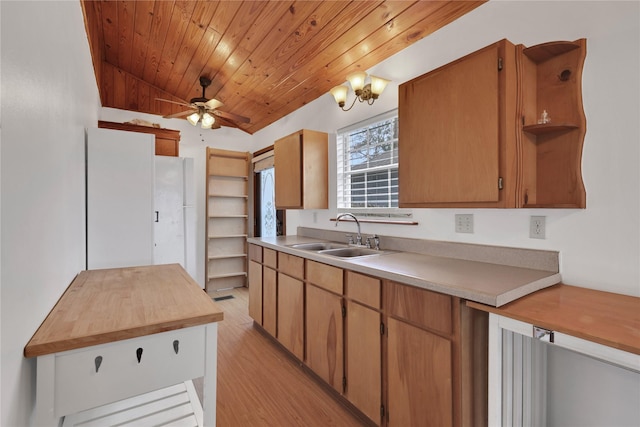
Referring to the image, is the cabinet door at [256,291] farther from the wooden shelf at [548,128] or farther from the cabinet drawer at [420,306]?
the wooden shelf at [548,128]

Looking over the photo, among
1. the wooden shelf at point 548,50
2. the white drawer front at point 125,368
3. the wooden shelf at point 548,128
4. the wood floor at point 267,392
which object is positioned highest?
the wooden shelf at point 548,50

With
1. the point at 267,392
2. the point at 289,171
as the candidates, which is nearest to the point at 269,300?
the point at 267,392

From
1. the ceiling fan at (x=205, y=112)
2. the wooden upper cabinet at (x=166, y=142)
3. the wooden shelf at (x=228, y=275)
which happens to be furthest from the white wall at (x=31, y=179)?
the wooden shelf at (x=228, y=275)

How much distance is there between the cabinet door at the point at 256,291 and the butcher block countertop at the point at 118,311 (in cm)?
140

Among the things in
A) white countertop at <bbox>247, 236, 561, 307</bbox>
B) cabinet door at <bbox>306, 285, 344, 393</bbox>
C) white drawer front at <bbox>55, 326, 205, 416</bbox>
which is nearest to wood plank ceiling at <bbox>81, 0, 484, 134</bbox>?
white countertop at <bbox>247, 236, 561, 307</bbox>

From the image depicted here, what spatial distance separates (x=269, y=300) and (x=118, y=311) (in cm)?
182

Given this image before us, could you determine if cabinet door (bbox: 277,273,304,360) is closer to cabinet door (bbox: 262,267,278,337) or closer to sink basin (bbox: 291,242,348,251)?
cabinet door (bbox: 262,267,278,337)

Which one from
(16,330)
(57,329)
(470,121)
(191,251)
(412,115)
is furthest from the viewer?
(191,251)

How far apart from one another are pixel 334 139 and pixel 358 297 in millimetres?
1864

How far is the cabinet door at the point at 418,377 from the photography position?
1.36m

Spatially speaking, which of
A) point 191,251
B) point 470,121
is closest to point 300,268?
point 470,121

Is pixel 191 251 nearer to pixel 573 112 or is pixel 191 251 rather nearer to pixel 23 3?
pixel 23 3

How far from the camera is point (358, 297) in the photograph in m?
1.87

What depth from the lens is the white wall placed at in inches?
30.3
